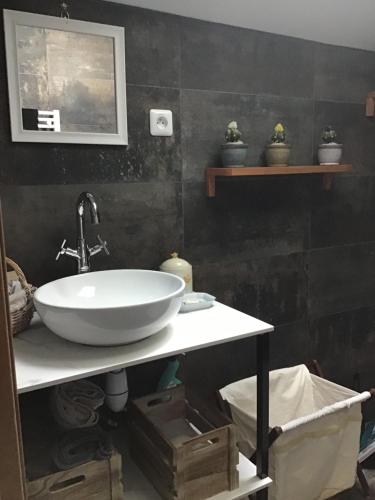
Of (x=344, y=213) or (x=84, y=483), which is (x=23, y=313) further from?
(x=344, y=213)

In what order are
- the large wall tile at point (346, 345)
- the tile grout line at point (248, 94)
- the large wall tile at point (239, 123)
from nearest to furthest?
the tile grout line at point (248, 94) < the large wall tile at point (239, 123) < the large wall tile at point (346, 345)

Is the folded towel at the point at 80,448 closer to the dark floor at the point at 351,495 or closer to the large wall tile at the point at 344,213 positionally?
the dark floor at the point at 351,495

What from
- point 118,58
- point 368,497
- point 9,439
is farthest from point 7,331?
point 368,497

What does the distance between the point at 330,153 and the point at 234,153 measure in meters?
0.50

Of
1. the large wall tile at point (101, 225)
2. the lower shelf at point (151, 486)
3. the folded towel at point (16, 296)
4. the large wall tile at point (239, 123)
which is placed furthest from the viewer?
the large wall tile at point (239, 123)

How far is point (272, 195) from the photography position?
194 centimetres

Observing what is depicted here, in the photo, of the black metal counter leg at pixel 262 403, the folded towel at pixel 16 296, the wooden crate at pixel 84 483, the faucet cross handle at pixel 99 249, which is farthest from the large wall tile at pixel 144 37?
the wooden crate at pixel 84 483

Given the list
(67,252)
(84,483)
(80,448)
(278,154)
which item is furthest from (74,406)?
(278,154)

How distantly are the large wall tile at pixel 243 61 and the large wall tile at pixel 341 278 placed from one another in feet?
2.55

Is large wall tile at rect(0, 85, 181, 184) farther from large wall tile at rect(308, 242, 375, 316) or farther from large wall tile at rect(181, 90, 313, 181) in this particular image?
large wall tile at rect(308, 242, 375, 316)

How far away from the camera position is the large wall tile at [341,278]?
2.13 metres

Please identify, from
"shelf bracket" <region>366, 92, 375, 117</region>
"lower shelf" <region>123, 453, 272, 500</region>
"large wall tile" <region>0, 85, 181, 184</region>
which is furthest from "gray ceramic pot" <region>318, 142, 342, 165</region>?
"lower shelf" <region>123, 453, 272, 500</region>

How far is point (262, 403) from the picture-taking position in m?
1.36

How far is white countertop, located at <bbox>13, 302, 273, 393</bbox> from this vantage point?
1.05 metres
